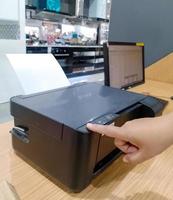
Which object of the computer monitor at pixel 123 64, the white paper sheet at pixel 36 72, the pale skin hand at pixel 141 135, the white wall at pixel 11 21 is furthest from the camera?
the white wall at pixel 11 21

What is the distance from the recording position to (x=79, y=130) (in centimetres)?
42

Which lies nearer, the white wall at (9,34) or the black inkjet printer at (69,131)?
the black inkjet printer at (69,131)

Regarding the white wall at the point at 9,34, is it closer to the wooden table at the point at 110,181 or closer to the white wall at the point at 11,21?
the white wall at the point at 11,21

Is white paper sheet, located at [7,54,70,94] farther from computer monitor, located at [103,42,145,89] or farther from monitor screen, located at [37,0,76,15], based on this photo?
monitor screen, located at [37,0,76,15]

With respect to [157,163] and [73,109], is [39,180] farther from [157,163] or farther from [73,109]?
[157,163]

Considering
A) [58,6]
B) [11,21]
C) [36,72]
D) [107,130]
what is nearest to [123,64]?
[36,72]

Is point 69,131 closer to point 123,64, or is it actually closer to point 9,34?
point 123,64

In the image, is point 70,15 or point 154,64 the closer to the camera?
point 154,64

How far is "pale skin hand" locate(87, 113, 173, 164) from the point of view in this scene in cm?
41

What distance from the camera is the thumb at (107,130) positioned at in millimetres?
419

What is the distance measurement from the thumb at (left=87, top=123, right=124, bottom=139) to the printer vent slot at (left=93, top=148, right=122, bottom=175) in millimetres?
127

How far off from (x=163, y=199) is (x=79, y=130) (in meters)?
0.25

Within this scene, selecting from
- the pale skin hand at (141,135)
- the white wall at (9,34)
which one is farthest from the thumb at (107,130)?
the white wall at (9,34)

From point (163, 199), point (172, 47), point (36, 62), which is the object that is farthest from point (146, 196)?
point (172, 47)
